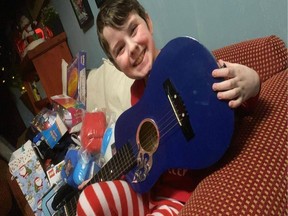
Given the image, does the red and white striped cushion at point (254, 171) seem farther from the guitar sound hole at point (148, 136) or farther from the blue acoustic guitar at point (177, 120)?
the guitar sound hole at point (148, 136)

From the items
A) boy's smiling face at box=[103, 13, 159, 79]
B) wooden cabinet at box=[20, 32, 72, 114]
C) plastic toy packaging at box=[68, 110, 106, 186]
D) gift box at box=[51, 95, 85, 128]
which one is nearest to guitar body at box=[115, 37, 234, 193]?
boy's smiling face at box=[103, 13, 159, 79]

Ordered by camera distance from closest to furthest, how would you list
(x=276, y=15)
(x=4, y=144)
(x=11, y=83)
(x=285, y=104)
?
(x=285, y=104), (x=276, y=15), (x=4, y=144), (x=11, y=83)

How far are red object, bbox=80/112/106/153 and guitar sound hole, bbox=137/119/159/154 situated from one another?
25.1 inches

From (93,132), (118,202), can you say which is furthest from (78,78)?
(118,202)

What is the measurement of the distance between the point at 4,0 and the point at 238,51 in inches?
104

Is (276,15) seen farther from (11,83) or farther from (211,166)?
(11,83)

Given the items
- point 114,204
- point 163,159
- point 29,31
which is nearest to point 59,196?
point 114,204

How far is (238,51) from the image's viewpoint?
896mm

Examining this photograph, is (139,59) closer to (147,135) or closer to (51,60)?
(147,135)

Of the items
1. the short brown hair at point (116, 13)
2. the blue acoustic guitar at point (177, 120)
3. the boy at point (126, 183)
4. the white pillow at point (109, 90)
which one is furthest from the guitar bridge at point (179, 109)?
the white pillow at point (109, 90)

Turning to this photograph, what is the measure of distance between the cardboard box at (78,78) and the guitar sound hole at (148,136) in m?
1.12

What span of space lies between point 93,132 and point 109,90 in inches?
9.4

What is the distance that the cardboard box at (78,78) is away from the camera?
187cm

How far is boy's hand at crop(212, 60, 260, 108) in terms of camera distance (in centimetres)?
58
